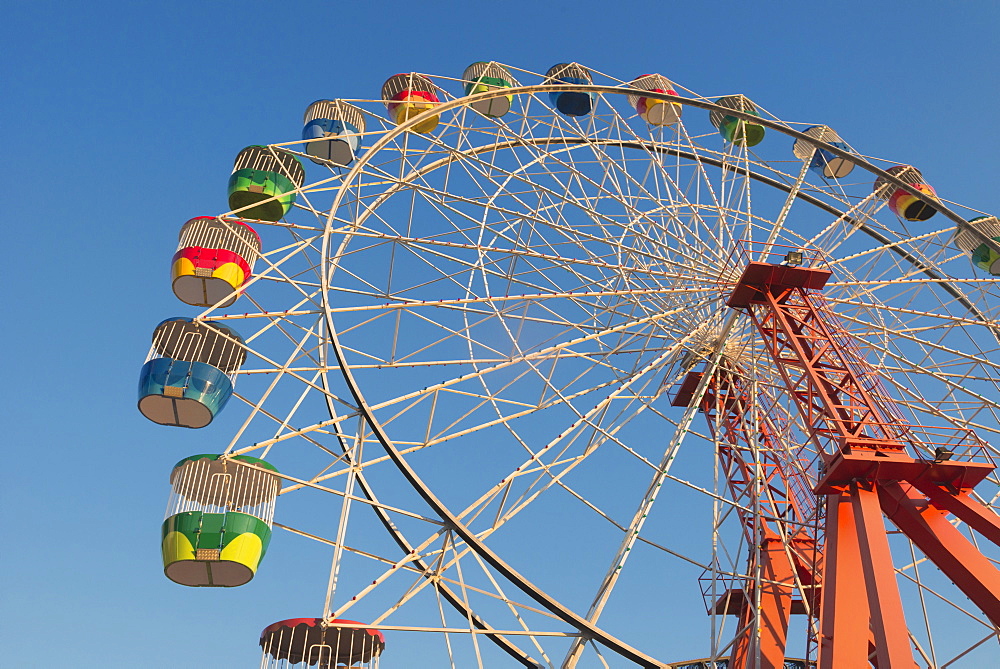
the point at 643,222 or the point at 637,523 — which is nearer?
the point at 637,523

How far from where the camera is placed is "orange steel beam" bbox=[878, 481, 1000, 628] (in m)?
9.49

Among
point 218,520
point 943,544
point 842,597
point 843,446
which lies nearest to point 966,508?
point 943,544

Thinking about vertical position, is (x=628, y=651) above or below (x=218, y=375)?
below

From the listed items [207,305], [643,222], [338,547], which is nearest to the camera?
[338,547]

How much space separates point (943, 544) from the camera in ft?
33.0

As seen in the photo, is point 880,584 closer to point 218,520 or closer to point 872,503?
point 872,503

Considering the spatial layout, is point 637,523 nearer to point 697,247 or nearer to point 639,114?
point 697,247

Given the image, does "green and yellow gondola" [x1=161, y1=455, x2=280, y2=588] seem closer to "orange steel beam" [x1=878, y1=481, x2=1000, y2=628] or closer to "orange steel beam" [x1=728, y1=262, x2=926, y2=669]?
"orange steel beam" [x1=728, y1=262, x2=926, y2=669]

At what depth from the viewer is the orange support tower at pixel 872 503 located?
9.57m

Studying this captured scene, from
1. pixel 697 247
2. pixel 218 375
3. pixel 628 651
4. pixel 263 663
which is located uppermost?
pixel 697 247

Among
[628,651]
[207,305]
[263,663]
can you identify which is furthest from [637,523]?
[207,305]

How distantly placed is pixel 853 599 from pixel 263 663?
29.1 feet

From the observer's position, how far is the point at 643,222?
17.4 m

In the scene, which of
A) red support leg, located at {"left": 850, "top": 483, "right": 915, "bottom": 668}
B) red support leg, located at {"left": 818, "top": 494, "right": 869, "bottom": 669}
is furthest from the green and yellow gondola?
red support leg, located at {"left": 850, "top": 483, "right": 915, "bottom": 668}
